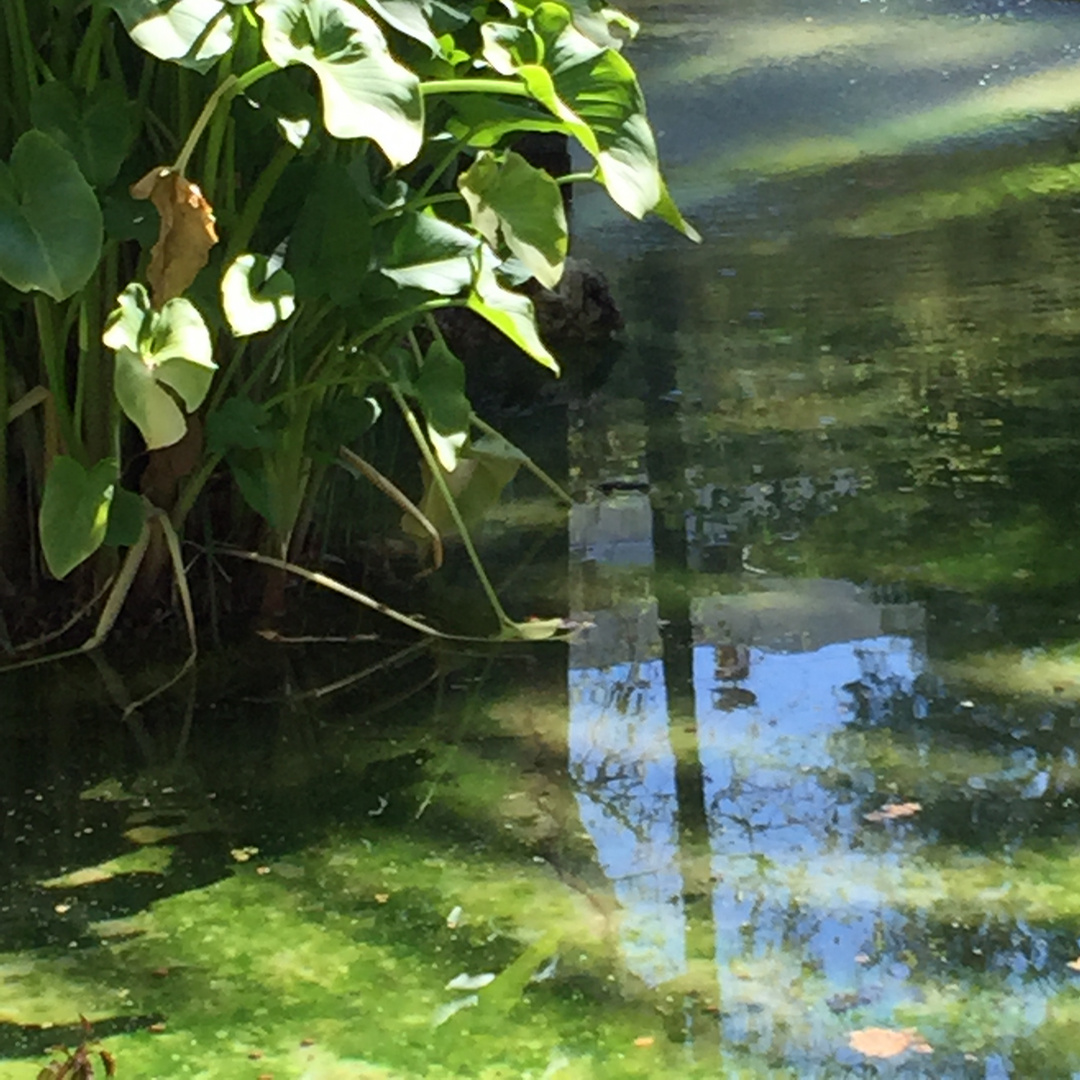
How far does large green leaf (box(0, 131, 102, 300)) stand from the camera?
1.61m

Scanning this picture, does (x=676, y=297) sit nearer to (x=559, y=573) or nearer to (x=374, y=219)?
(x=559, y=573)

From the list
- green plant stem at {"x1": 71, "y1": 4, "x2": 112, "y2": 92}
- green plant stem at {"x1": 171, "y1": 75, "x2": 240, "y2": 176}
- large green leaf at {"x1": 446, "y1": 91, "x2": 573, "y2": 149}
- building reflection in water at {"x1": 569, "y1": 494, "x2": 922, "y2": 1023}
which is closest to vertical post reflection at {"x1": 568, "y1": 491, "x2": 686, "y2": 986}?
building reflection in water at {"x1": 569, "y1": 494, "x2": 922, "y2": 1023}

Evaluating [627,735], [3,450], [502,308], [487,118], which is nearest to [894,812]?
[627,735]

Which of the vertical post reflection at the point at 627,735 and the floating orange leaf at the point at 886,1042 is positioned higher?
the vertical post reflection at the point at 627,735

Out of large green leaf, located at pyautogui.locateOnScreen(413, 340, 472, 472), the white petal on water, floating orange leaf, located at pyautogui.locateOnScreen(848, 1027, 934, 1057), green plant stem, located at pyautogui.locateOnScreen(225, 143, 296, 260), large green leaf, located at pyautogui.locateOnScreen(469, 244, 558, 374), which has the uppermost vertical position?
green plant stem, located at pyautogui.locateOnScreen(225, 143, 296, 260)

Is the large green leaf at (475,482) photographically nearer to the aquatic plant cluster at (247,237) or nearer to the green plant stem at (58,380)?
the aquatic plant cluster at (247,237)

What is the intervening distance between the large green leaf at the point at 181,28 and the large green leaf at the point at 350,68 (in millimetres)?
42

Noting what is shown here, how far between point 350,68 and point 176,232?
0.87 feet

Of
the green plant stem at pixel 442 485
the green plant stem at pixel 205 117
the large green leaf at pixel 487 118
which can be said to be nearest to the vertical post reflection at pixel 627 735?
the green plant stem at pixel 442 485

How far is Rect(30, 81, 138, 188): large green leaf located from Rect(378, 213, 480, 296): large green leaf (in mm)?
290

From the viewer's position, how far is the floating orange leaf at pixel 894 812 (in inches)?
65.2

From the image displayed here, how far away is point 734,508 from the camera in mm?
2553

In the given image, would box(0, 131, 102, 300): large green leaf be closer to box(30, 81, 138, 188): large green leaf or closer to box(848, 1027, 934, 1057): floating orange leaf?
box(30, 81, 138, 188): large green leaf

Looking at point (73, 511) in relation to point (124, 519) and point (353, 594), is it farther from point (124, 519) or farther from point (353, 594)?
point (353, 594)
